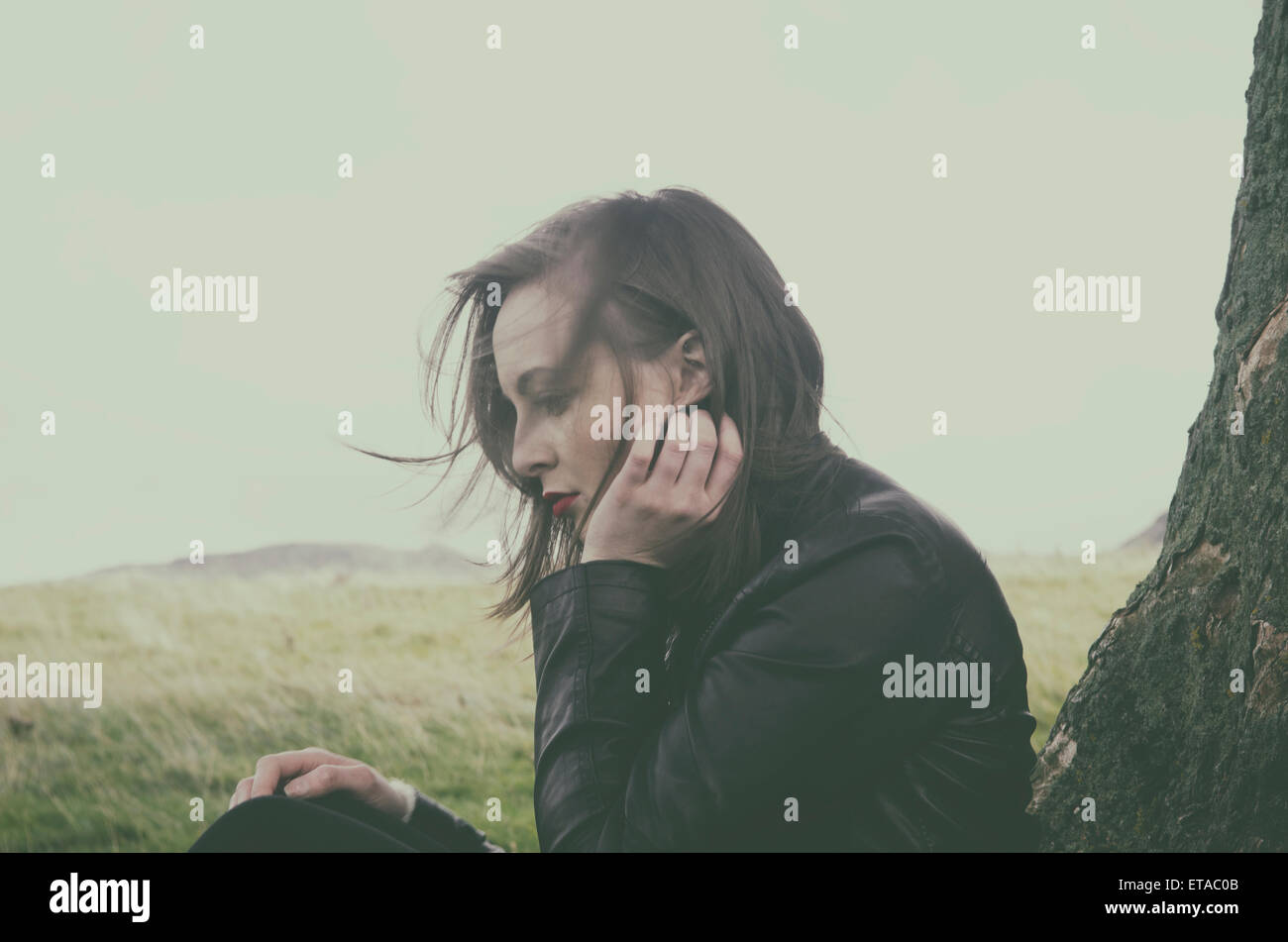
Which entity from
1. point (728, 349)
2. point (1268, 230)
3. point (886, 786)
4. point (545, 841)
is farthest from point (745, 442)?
point (1268, 230)

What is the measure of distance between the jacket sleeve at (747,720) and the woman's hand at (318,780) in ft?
2.24

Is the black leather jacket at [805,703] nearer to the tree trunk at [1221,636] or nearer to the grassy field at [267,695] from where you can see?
the tree trunk at [1221,636]

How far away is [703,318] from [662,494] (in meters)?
0.57

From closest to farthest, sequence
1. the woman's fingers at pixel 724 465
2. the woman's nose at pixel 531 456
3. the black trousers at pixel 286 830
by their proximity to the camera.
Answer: the black trousers at pixel 286 830 < the woman's fingers at pixel 724 465 < the woman's nose at pixel 531 456

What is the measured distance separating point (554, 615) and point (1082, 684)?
5.70 feet

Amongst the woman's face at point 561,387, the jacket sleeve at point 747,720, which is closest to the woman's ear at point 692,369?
the woman's face at point 561,387

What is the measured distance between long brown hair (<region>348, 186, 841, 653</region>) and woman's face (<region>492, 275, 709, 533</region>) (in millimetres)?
42

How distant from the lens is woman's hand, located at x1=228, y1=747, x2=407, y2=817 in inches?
125

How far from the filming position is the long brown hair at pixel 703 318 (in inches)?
122

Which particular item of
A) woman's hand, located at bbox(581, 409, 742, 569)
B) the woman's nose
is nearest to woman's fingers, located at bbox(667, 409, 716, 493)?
woman's hand, located at bbox(581, 409, 742, 569)

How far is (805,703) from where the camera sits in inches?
103

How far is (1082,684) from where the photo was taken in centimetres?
346

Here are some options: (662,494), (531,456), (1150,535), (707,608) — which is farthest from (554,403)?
(1150,535)

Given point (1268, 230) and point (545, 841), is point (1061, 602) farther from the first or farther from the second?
point (545, 841)
